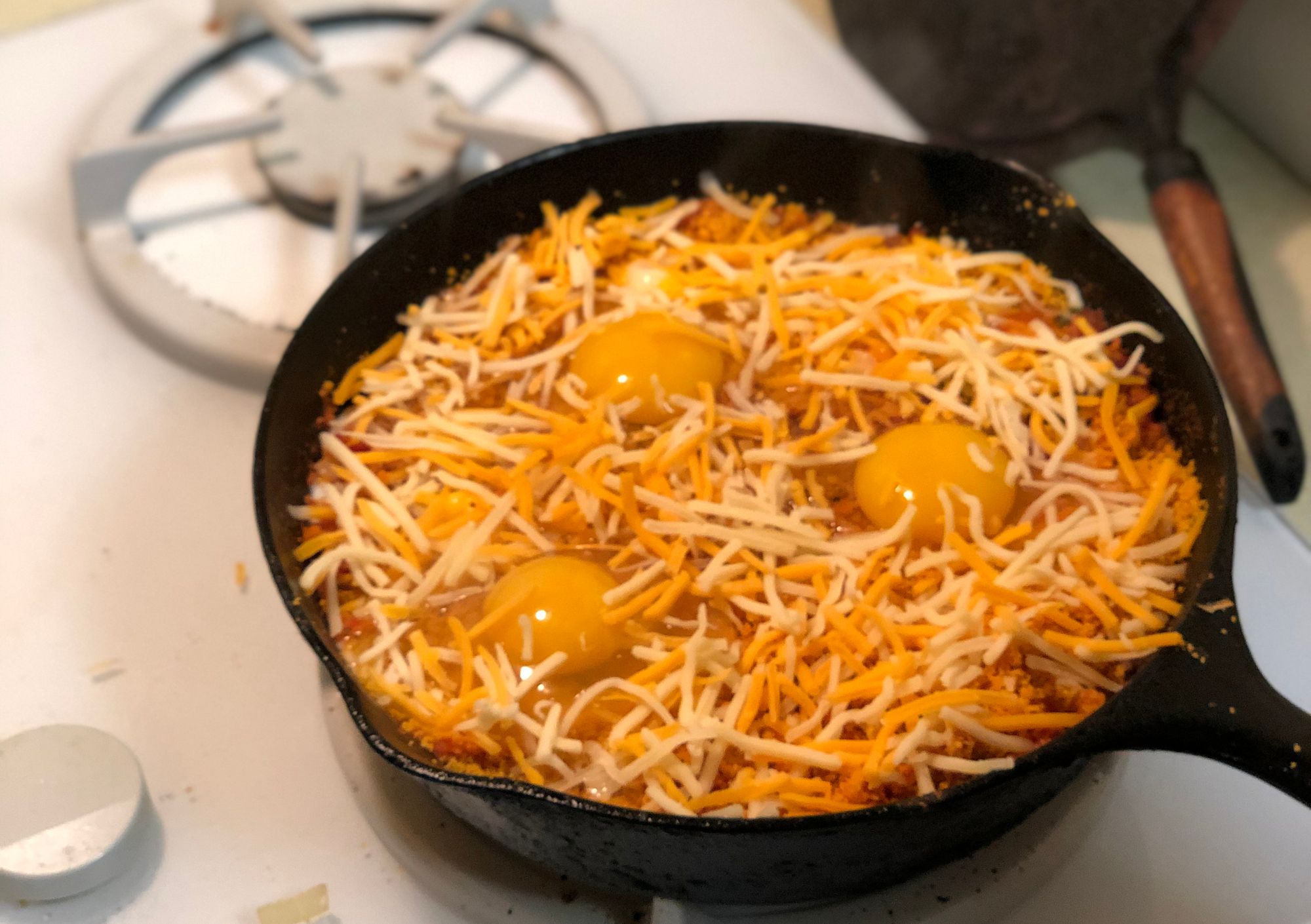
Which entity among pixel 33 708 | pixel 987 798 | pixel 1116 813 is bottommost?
pixel 33 708

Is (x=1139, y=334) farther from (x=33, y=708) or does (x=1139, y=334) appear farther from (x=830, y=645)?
(x=33, y=708)

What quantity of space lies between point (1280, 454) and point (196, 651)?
117 cm

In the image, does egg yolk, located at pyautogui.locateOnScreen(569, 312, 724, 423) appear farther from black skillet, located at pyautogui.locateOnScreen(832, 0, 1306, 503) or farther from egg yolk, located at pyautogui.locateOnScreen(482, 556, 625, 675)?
black skillet, located at pyautogui.locateOnScreen(832, 0, 1306, 503)

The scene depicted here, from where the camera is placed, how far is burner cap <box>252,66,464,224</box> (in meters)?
1.33

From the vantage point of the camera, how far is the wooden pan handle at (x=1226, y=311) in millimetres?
1200

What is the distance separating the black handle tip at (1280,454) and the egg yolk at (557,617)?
78cm

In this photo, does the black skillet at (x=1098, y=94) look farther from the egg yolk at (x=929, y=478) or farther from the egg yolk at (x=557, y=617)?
the egg yolk at (x=557, y=617)

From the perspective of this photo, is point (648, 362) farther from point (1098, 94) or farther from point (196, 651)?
point (1098, 94)

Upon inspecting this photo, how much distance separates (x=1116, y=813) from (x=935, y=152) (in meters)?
0.68

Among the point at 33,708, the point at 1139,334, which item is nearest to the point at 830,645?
the point at 1139,334

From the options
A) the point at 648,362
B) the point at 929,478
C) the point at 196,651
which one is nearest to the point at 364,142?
the point at 648,362

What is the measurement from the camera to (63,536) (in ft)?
3.67

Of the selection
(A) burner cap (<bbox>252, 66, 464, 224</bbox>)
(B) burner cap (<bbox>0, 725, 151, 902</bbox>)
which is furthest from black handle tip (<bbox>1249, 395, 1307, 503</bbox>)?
(B) burner cap (<bbox>0, 725, 151, 902</bbox>)

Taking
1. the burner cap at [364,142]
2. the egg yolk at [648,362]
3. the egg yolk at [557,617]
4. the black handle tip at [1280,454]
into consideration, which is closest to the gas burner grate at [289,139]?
the burner cap at [364,142]
